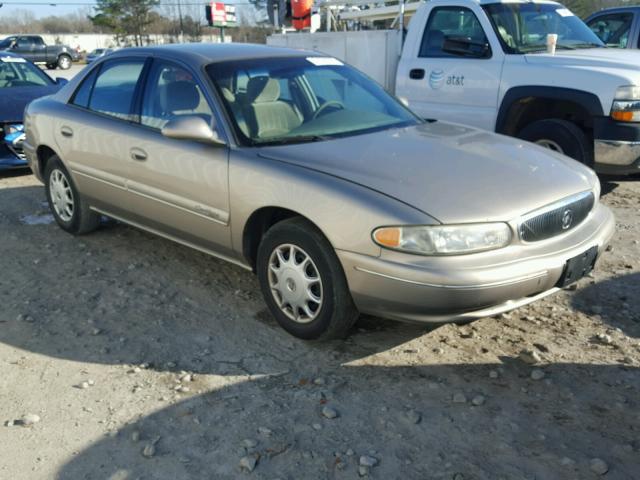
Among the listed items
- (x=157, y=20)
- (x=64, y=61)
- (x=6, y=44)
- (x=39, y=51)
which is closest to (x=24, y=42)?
(x=39, y=51)

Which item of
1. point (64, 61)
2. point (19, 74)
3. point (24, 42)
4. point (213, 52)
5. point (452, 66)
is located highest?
point (24, 42)

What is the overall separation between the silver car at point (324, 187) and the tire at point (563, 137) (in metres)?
2.02

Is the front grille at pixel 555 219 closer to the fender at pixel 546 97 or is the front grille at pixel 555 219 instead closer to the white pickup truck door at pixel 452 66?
the fender at pixel 546 97

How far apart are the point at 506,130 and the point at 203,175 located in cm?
371

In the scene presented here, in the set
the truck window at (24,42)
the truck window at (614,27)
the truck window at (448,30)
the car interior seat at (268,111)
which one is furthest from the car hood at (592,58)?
the truck window at (24,42)

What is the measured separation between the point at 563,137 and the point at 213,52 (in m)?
3.44

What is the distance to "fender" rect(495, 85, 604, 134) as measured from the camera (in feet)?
18.6

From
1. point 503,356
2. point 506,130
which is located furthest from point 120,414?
point 506,130

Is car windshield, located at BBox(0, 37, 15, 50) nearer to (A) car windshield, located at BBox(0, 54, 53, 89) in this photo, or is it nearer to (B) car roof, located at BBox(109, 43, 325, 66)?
(A) car windshield, located at BBox(0, 54, 53, 89)

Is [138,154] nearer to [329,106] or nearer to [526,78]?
[329,106]

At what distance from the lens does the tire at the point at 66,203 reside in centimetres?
524

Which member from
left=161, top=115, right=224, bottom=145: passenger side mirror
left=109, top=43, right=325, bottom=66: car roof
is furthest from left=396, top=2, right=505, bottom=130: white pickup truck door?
left=161, top=115, right=224, bottom=145: passenger side mirror

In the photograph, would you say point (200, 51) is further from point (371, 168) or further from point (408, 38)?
point (408, 38)

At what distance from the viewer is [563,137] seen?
5977 mm
